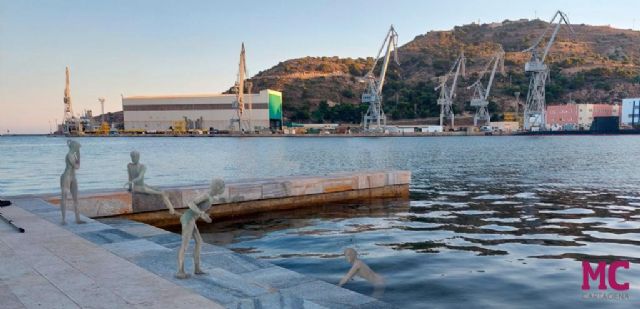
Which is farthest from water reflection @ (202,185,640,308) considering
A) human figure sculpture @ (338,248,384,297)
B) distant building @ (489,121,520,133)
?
distant building @ (489,121,520,133)

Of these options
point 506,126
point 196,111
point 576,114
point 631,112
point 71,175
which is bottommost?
point 71,175

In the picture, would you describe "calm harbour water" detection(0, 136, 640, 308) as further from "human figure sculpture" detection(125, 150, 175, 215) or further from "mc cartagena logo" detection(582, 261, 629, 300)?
"human figure sculpture" detection(125, 150, 175, 215)

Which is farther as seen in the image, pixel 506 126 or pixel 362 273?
pixel 506 126

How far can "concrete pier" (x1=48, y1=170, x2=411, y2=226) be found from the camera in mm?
15656

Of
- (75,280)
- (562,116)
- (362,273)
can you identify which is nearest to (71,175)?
(75,280)

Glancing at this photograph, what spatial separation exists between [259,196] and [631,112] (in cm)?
17105

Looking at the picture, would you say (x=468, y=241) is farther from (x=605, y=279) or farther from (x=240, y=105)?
(x=240, y=105)

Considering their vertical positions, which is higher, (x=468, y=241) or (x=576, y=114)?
(x=576, y=114)

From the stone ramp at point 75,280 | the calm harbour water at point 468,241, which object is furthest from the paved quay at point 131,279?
the calm harbour water at point 468,241

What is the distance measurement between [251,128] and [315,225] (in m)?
152

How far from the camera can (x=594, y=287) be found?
10352 millimetres

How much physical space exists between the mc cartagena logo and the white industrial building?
152587mm

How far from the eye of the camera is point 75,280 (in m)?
7.02

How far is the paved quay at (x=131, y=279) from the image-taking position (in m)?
6.23
